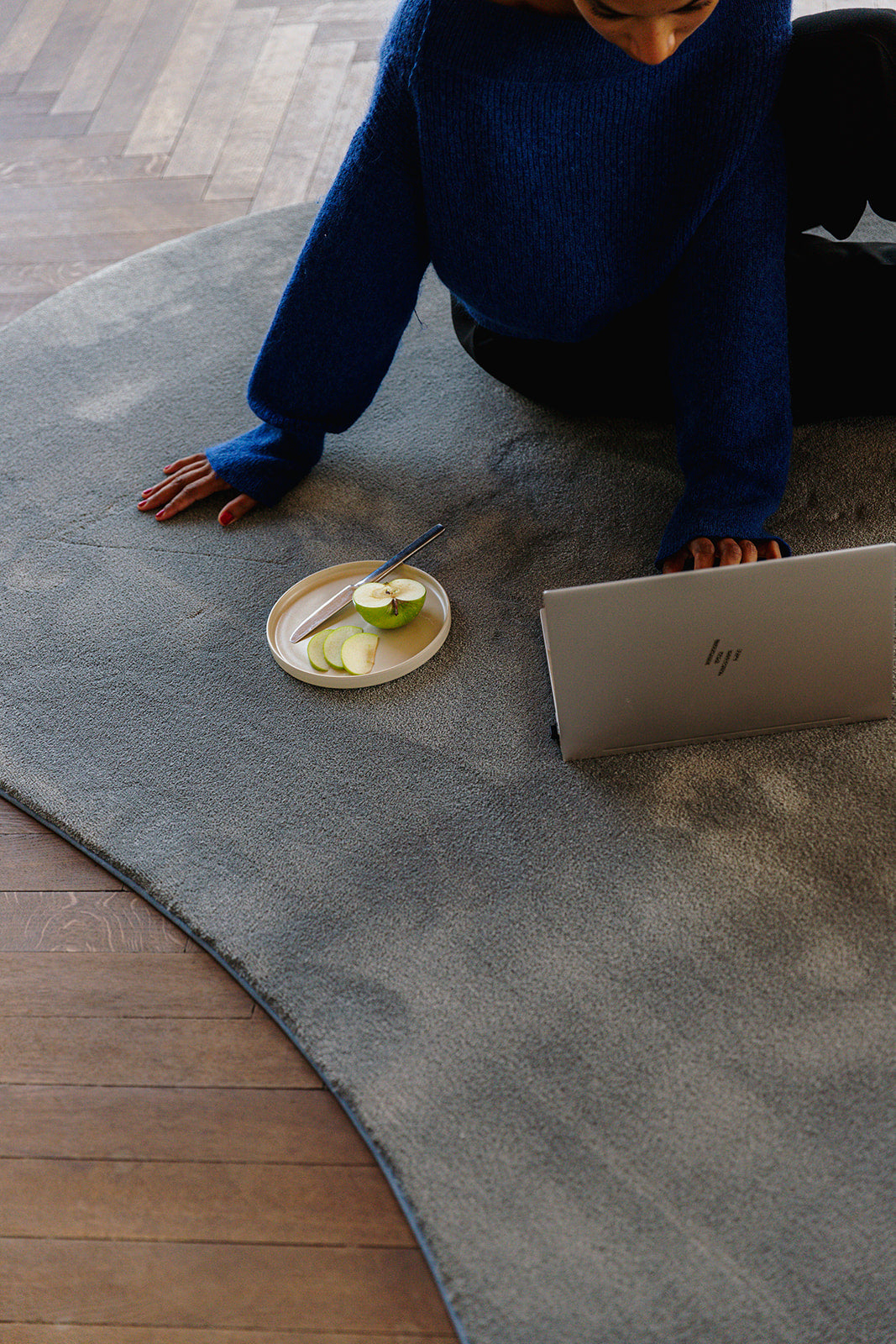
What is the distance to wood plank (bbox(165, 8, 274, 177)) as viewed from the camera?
248 cm

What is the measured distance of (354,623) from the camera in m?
1.37

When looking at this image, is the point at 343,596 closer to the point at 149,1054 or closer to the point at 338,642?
the point at 338,642

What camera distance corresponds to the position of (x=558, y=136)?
119 cm

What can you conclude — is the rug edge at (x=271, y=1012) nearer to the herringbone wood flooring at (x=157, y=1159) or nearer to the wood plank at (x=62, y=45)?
the herringbone wood flooring at (x=157, y=1159)

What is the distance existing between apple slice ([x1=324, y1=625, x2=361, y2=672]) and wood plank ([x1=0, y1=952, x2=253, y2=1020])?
1.23 feet

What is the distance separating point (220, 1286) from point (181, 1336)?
0.04 meters

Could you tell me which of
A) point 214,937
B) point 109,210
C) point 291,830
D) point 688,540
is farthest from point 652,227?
point 109,210

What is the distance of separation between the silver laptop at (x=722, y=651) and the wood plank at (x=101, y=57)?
230cm

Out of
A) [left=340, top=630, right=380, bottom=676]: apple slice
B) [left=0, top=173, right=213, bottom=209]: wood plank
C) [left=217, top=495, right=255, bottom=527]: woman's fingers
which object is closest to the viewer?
[left=340, top=630, right=380, bottom=676]: apple slice

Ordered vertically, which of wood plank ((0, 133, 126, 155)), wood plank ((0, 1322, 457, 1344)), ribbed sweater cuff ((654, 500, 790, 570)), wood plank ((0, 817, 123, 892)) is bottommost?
wood plank ((0, 1322, 457, 1344))

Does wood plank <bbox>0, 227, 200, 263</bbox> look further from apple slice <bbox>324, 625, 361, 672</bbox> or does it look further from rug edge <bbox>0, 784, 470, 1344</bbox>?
rug edge <bbox>0, 784, 470, 1344</bbox>

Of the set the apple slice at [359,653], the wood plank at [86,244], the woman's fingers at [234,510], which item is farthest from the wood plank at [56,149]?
the apple slice at [359,653]

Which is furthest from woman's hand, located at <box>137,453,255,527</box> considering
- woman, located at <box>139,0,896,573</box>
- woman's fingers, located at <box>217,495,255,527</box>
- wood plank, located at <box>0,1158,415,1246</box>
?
wood plank, located at <box>0,1158,415,1246</box>

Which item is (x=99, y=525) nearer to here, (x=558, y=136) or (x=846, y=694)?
(x=558, y=136)
